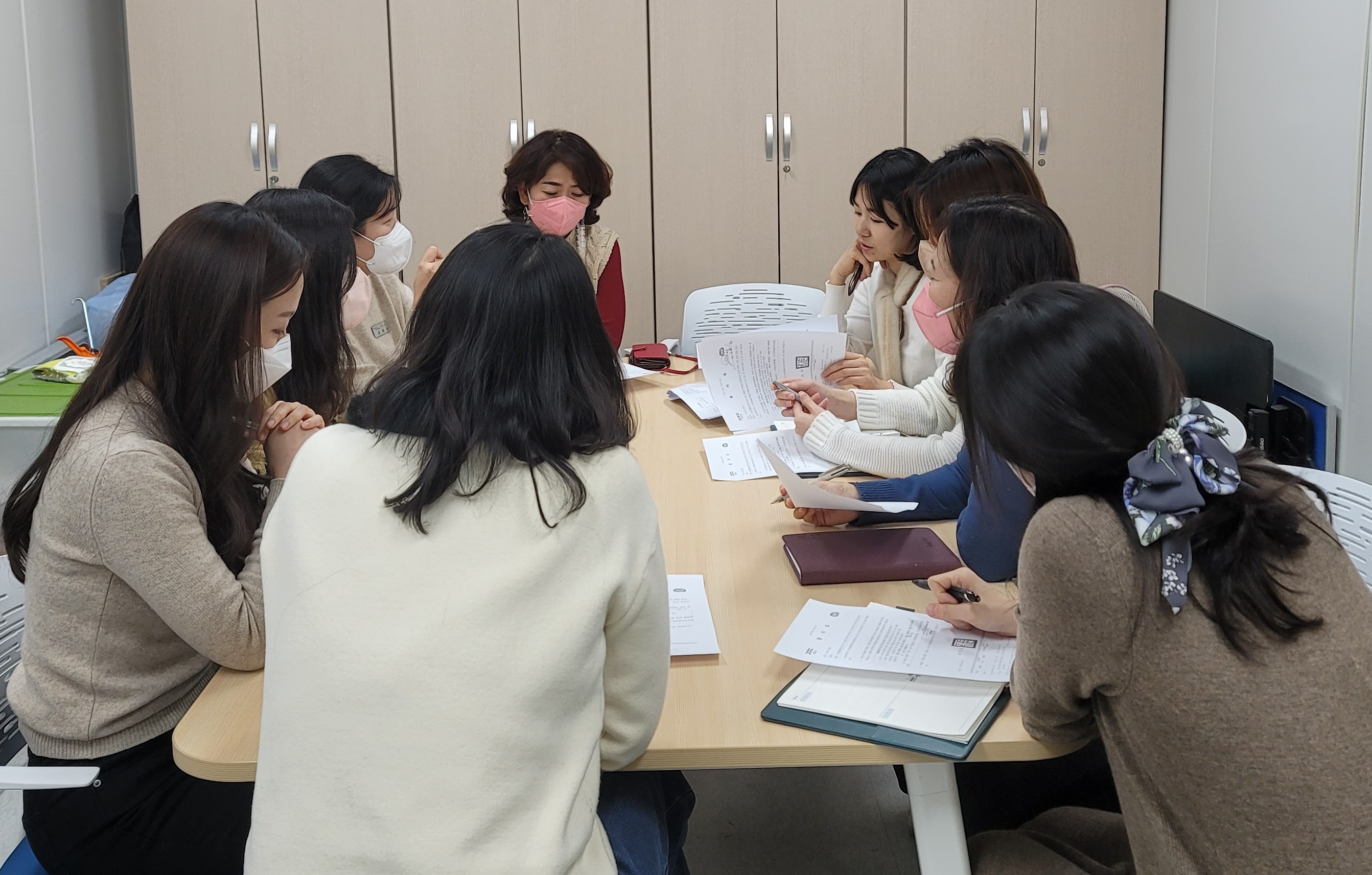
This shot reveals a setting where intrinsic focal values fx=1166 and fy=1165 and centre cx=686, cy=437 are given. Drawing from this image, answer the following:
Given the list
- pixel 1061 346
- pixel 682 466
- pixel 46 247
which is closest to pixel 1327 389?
pixel 682 466

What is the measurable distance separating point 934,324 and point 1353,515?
2.52 feet

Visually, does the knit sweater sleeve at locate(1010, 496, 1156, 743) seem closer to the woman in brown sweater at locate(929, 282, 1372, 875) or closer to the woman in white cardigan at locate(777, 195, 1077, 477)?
the woman in brown sweater at locate(929, 282, 1372, 875)

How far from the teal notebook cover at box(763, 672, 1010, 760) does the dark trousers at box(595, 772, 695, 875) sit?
0.18 meters

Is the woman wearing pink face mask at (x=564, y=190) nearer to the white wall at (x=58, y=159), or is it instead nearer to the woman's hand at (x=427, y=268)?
the woman's hand at (x=427, y=268)

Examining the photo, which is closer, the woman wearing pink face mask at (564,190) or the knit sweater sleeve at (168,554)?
the knit sweater sleeve at (168,554)

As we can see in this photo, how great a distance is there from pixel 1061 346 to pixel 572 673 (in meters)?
0.56

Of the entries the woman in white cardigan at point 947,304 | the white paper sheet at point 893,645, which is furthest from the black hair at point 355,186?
the white paper sheet at point 893,645

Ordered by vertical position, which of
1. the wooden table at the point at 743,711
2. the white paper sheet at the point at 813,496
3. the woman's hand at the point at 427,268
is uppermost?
the woman's hand at the point at 427,268

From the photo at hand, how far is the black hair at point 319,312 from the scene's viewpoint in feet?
6.62

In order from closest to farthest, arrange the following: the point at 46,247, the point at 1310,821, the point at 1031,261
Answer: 1. the point at 1310,821
2. the point at 1031,261
3. the point at 46,247

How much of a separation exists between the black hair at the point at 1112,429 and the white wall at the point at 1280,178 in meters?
1.77

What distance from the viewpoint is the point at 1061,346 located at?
3.70ft

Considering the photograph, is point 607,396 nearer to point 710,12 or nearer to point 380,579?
point 380,579

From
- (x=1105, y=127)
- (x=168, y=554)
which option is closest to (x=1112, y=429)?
(x=168, y=554)
